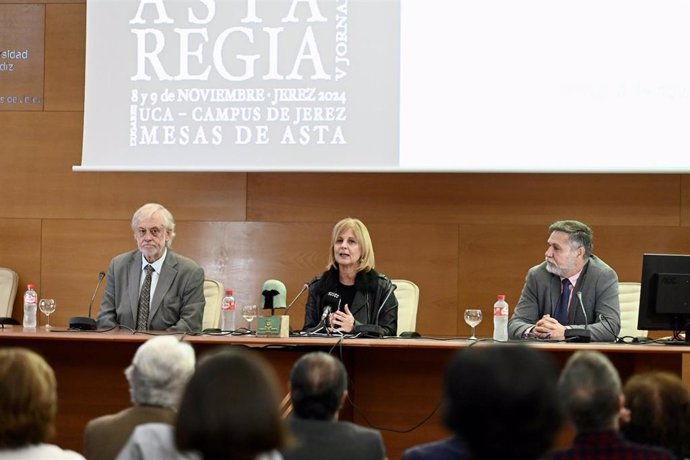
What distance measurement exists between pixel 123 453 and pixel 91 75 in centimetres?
464

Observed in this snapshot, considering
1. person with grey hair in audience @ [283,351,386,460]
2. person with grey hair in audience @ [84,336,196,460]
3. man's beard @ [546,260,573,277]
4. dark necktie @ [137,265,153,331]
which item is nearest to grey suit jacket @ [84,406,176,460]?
person with grey hair in audience @ [84,336,196,460]

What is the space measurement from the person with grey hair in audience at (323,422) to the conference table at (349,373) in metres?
1.87

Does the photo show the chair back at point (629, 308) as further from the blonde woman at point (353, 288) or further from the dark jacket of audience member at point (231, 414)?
the dark jacket of audience member at point (231, 414)

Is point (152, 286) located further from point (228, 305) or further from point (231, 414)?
point (231, 414)

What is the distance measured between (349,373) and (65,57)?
361 cm

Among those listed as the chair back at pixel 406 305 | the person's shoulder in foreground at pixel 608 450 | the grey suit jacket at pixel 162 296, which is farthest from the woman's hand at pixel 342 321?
the person's shoulder in foreground at pixel 608 450

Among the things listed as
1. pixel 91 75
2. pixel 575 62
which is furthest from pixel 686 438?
pixel 91 75

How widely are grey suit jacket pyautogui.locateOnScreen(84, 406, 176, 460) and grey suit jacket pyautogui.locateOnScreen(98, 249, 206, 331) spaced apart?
2.64 metres

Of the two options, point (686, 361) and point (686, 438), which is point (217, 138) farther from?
point (686, 438)

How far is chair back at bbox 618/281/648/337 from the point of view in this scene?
572cm

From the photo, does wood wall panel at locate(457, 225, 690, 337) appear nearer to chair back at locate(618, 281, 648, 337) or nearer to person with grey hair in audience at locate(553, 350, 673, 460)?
chair back at locate(618, 281, 648, 337)

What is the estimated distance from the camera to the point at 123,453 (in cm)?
238

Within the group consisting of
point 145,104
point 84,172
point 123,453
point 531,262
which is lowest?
point 123,453

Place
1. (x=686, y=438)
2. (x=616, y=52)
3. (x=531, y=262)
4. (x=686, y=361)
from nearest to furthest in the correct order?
(x=686, y=438) → (x=686, y=361) → (x=616, y=52) → (x=531, y=262)
